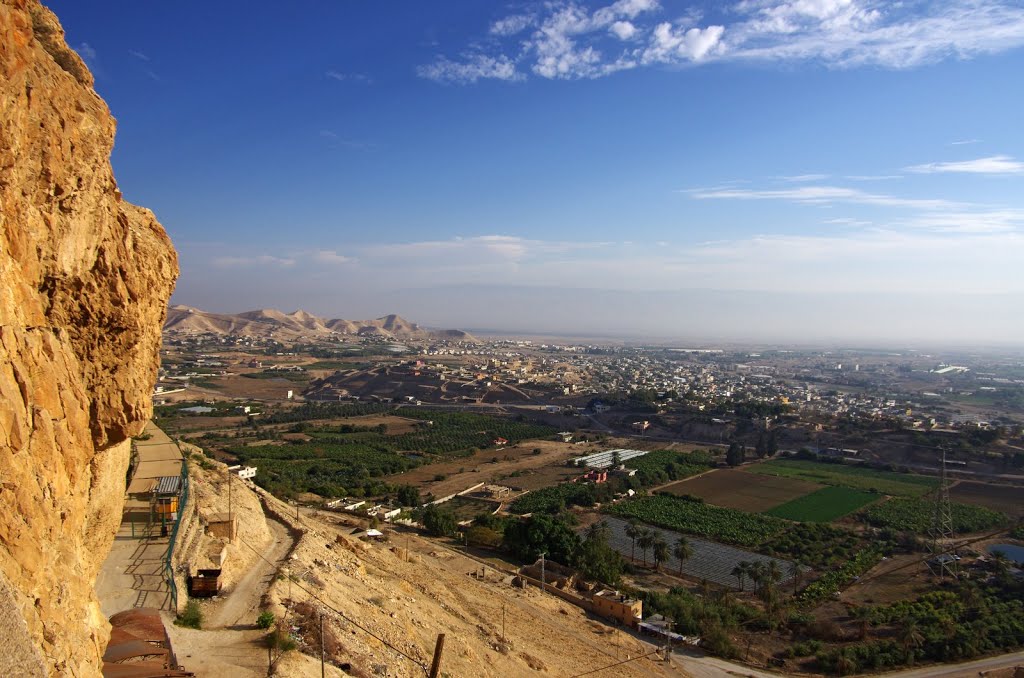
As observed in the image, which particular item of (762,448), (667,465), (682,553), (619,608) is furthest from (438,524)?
(762,448)

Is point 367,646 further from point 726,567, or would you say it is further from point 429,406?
point 429,406

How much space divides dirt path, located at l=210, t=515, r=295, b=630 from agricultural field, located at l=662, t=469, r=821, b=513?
3056 cm

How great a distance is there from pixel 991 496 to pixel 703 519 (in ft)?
71.9

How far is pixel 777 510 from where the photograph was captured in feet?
131

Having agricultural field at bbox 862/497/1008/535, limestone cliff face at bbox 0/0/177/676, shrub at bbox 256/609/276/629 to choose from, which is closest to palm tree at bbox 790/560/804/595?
agricultural field at bbox 862/497/1008/535

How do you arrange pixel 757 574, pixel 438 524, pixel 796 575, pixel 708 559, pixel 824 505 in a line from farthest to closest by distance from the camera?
1. pixel 824 505
2. pixel 708 559
3. pixel 438 524
4. pixel 796 575
5. pixel 757 574

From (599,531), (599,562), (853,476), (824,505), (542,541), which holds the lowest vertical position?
(853,476)

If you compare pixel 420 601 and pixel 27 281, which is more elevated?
pixel 27 281

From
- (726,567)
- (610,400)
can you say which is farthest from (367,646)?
(610,400)

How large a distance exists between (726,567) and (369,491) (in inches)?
829

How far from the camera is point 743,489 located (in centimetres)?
4522

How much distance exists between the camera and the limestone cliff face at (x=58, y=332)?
5.52 meters

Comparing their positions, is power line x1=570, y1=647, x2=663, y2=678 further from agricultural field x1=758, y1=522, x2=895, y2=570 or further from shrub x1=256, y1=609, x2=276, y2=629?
agricultural field x1=758, y1=522, x2=895, y2=570

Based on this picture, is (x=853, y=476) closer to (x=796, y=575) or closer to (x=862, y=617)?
(x=796, y=575)
